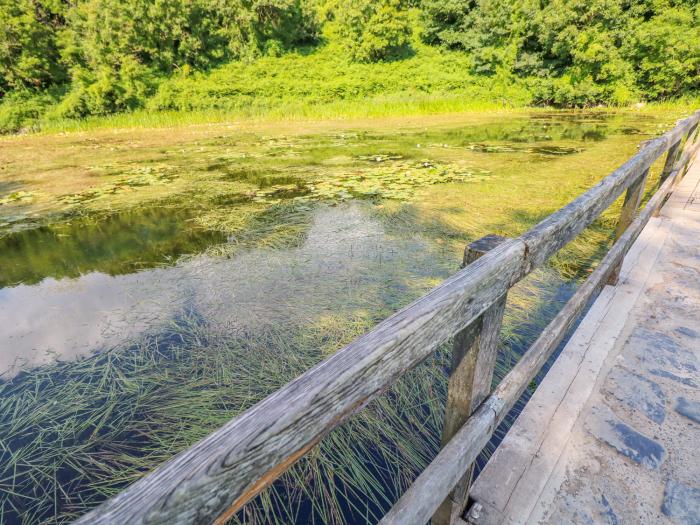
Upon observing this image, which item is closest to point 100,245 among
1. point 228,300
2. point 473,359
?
point 228,300

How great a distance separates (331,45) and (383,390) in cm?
3275

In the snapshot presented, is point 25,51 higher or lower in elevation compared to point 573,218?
higher

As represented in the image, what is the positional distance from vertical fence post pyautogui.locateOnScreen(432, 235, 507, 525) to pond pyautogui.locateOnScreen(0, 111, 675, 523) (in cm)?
86

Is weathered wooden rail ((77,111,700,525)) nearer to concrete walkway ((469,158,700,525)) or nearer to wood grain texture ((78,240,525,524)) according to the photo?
wood grain texture ((78,240,525,524))

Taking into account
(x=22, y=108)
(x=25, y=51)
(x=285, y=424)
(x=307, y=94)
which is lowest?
(x=22, y=108)

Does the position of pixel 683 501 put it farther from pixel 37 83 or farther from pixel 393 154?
pixel 37 83

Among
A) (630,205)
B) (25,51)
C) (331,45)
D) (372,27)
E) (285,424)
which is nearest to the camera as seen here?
(285,424)

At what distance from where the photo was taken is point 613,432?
1626mm

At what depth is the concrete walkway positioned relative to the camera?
4.38 feet

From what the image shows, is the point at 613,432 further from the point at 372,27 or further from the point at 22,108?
the point at 372,27

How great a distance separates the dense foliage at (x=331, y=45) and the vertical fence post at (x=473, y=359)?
2400 centimetres

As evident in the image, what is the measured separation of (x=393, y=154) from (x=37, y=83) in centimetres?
2475

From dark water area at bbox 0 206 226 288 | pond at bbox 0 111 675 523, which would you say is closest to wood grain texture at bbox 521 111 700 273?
pond at bbox 0 111 675 523

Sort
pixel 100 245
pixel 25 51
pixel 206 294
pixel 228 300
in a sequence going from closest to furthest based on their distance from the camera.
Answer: pixel 228 300
pixel 206 294
pixel 100 245
pixel 25 51
